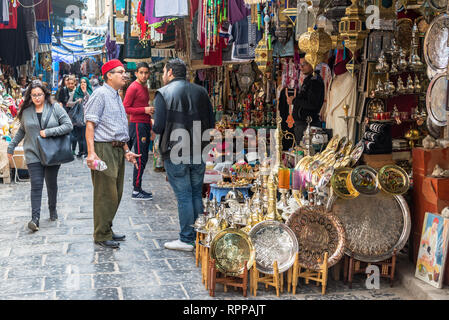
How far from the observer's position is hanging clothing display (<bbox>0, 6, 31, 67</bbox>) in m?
10.5

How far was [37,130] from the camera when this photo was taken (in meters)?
6.05

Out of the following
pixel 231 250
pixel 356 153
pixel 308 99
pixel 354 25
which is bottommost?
pixel 231 250

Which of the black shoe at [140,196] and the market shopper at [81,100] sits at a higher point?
the market shopper at [81,100]

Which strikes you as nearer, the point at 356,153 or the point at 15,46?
the point at 356,153

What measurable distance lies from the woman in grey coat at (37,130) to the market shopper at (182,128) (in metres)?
1.64

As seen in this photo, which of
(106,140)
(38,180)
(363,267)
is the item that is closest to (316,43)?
(363,267)

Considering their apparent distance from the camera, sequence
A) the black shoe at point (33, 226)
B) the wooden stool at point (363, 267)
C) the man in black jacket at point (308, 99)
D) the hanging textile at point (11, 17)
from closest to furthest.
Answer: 1. the wooden stool at point (363, 267)
2. the black shoe at point (33, 226)
3. the man in black jacket at point (308, 99)
4. the hanging textile at point (11, 17)

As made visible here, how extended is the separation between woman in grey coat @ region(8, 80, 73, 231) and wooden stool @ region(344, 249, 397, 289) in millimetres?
3546

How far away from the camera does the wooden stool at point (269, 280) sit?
401 cm

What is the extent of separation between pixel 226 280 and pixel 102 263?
1350mm

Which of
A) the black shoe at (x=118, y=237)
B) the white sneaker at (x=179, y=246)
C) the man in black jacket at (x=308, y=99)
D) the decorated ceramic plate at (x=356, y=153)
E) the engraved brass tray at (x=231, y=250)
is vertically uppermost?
the man in black jacket at (x=308, y=99)

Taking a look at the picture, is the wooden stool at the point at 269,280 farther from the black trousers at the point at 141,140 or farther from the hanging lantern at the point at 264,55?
the black trousers at the point at 141,140

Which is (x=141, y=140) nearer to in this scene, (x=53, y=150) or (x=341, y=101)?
(x=53, y=150)

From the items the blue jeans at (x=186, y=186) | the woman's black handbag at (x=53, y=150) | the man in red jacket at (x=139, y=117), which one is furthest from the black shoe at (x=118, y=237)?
the man in red jacket at (x=139, y=117)
